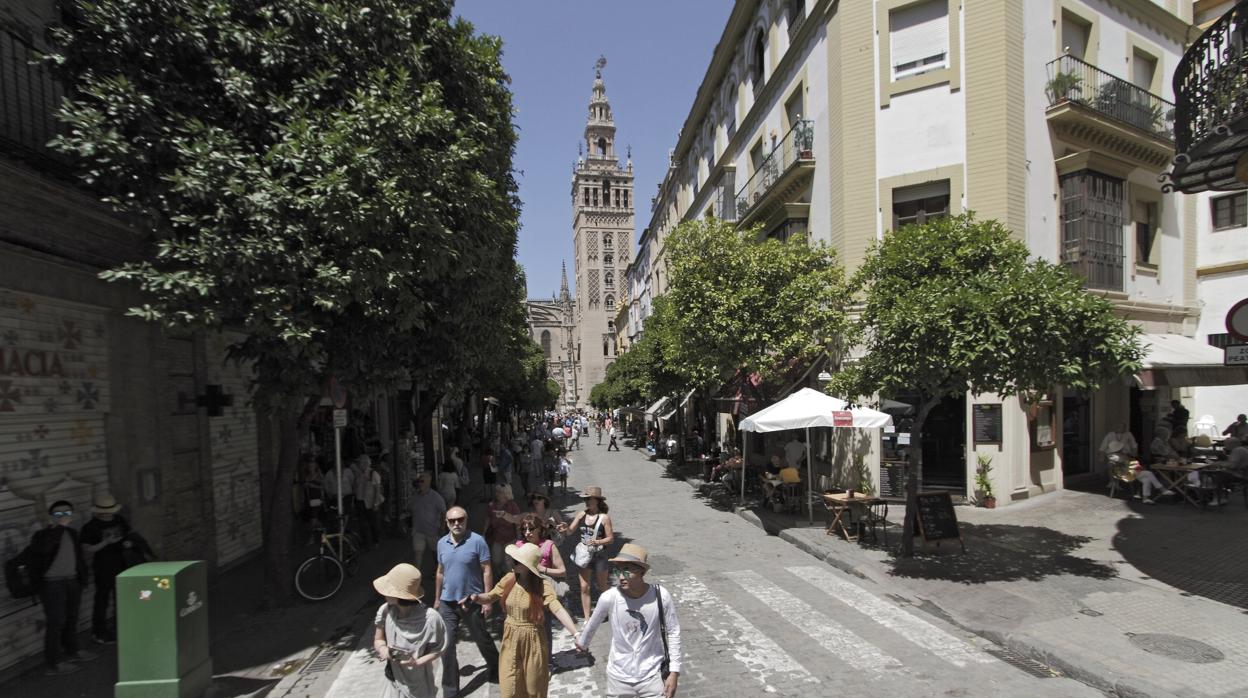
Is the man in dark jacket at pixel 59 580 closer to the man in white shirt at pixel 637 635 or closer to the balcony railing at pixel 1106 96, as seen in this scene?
the man in white shirt at pixel 637 635

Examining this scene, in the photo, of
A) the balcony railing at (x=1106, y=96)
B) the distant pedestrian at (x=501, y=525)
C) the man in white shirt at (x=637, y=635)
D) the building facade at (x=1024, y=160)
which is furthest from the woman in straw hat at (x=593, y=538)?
the balcony railing at (x=1106, y=96)

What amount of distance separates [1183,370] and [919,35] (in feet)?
30.5

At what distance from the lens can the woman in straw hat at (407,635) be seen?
432cm

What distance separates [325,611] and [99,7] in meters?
7.14

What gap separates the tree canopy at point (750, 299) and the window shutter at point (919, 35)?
15.4 feet

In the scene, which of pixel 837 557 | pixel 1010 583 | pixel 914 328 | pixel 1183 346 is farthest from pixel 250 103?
pixel 1183 346

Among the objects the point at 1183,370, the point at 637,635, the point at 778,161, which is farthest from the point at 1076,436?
the point at 637,635

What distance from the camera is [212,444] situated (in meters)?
9.92

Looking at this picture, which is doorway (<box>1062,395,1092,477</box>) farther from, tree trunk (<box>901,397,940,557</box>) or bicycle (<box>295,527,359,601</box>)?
bicycle (<box>295,527,359,601</box>)

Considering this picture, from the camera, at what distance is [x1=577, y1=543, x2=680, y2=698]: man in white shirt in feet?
13.4

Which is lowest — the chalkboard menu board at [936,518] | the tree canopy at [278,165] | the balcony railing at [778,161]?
the chalkboard menu board at [936,518]

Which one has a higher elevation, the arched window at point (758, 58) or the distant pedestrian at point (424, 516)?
the arched window at point (758, 58)

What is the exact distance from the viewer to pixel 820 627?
23.5 feet

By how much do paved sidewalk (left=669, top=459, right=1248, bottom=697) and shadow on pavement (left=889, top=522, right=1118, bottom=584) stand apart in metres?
0.03
